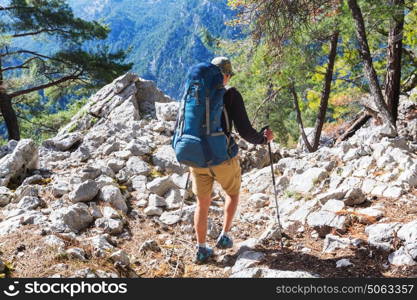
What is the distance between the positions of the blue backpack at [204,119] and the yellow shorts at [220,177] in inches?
6.3

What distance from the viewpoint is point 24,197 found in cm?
491

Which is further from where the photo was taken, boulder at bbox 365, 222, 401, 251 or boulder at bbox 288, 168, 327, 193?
boulder at bbox 288, 168, 327, 193

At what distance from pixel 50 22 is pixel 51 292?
14.6 m

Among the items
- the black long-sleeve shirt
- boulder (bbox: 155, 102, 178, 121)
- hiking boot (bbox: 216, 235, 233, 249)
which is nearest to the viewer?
the black long-sleeve shirt

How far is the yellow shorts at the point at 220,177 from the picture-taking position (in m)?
3.59

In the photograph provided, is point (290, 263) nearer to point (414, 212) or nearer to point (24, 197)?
point (414, 212)

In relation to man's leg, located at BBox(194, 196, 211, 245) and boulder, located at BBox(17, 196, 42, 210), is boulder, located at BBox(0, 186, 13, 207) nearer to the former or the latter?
boulder, located at BBox(17, 196, 42, 210)

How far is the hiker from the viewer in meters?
3.53

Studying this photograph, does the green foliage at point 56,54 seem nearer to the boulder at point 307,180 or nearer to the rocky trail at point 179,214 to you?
the rocky trail at point 179,214

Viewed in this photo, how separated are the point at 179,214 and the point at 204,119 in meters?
1.90

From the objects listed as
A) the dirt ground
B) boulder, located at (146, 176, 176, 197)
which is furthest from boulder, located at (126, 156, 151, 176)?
the dirt ground

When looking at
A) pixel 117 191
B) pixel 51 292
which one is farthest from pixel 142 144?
pixel 51 292

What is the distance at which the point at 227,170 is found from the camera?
3594 millimetres

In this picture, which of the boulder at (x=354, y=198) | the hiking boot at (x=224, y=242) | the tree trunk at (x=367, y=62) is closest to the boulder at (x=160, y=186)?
the hiking boot at (x=224, y=242)
